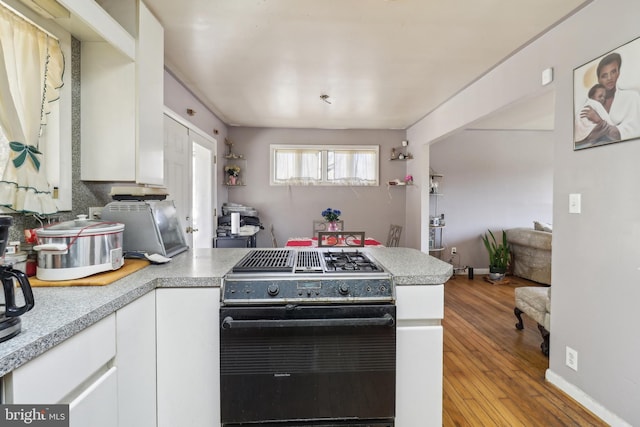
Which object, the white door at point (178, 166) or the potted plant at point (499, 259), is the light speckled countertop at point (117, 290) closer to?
the white door at point (178, 166)

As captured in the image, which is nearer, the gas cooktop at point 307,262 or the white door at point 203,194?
the gas cooktop at point 307,262

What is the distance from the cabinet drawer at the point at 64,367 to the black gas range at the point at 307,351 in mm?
402

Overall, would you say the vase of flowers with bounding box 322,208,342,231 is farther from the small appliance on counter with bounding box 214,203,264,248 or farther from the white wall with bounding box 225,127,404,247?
the white wall with bounding box 225,127,404,247

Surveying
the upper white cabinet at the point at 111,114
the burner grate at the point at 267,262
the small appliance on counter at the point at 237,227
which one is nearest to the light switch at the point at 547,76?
the burner grate at the point at 267,262

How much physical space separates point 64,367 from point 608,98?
2644 mm

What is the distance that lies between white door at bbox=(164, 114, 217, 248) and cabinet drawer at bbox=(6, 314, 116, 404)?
201 cm

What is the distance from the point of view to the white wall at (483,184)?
16.9 feet

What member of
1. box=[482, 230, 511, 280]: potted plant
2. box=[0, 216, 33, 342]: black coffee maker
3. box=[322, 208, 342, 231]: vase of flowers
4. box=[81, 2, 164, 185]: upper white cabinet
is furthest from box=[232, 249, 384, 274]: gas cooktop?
box=[482, 230, 511, 280]: potted plant

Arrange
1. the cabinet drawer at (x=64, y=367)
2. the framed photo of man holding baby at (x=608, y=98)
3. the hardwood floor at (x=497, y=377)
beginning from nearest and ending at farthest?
1. the cabinet drawer at (x=64, y=367)
2. the framed photo of man holding baby at (x=608, y=98)
3. the hardwood floor at (x=497, y=377)

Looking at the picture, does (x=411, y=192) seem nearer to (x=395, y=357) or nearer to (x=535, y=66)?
(x=535, y=66)

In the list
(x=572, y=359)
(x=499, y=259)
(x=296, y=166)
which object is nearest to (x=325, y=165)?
(x=296, y=166)

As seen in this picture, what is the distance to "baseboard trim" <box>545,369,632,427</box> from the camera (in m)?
1.63

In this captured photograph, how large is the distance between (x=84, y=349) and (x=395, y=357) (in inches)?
44.6

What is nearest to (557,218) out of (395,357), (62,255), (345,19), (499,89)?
(499,89)
